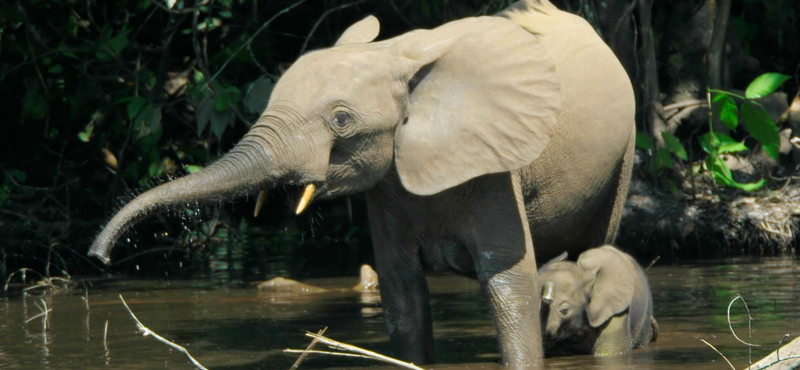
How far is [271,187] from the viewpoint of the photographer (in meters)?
4.87

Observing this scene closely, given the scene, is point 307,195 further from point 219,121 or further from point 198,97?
point 198,97

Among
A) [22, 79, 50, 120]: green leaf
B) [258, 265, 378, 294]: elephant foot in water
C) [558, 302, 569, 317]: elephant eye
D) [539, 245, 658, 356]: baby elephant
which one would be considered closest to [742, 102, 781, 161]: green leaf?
[258, 265, 378, 294]: elephant foot in water

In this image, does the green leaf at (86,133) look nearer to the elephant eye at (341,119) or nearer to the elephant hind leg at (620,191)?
the elephant hind leg at (620,191)

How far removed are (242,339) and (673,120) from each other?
6.16 metres

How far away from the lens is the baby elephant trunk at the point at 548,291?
18.9 feet

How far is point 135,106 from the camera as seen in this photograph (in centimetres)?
957

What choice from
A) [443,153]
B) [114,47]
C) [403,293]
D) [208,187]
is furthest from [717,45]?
[208,187]

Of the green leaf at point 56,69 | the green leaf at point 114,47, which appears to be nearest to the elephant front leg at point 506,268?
the green leaf at point 114,47

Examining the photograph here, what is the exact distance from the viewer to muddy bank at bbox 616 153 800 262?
10.4 m

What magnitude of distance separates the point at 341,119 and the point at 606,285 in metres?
1.92

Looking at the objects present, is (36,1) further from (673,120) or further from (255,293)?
(673,120)

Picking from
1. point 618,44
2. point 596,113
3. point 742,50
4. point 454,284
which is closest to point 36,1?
point 454,284

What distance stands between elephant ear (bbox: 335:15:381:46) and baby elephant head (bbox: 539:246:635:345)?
4.85 feet

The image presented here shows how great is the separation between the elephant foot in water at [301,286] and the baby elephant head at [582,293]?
3.19 m
